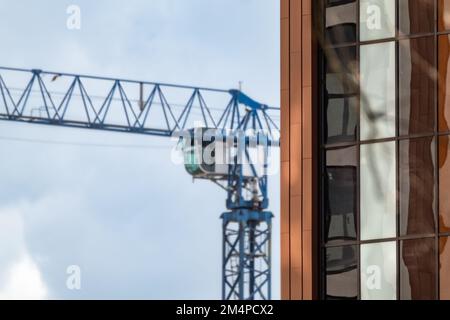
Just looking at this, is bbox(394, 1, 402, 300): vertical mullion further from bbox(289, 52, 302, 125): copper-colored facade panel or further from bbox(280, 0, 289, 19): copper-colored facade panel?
bbox(280, 0, 289, 19): copper-colored facade panel

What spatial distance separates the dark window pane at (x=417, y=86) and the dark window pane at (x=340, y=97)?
4.88 feet

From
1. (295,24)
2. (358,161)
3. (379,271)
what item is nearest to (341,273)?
(379,271)

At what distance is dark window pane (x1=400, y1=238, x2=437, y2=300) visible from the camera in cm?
4359

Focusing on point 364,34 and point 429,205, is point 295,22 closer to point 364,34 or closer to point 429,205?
point 364,34

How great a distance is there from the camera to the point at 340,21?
4638 centimetres

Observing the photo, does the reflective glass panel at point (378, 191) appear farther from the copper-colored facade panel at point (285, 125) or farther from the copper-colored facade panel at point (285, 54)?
the copper-colored facade panel at point (285, 54)

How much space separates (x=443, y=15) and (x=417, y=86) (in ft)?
6.51

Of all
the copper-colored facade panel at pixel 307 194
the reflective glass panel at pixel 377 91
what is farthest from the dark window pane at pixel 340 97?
the copper-colored facade panel at pixel 307 194

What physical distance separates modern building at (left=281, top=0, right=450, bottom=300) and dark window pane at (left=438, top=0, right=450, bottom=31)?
3cm

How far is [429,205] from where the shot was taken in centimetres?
4375

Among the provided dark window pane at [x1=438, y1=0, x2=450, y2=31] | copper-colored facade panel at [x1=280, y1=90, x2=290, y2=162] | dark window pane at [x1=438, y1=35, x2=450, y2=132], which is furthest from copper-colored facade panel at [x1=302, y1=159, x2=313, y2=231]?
dark window pane at [x1=438, y1=0, x2=450, y2=31]
